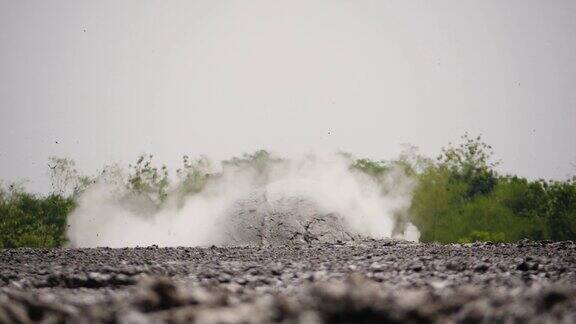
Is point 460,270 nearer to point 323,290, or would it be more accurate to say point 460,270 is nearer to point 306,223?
point 323,290

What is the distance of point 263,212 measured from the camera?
25.0 m

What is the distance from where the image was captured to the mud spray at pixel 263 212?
24500mm

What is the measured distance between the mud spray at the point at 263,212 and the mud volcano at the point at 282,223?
5cm

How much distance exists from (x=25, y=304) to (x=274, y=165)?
26.7 metres

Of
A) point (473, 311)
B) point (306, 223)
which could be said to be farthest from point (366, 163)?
point (473, 311)

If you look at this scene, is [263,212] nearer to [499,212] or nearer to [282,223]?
[282,223]

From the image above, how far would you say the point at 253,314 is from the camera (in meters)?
3.75

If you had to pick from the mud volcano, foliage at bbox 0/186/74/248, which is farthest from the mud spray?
foliage at bbox 0/186/74/248

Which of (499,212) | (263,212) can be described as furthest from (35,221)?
(499,212)

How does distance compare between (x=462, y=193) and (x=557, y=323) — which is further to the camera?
(x=462, y=193)

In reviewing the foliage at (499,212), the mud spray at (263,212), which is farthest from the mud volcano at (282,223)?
the foliage at (499,212)

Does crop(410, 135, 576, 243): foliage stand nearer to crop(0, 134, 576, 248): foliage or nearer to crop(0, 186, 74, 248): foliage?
crop(0, 134, 576, 248): foliage

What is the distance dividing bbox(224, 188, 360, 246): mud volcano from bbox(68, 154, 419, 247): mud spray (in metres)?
0.05

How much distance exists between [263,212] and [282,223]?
1.30 m
